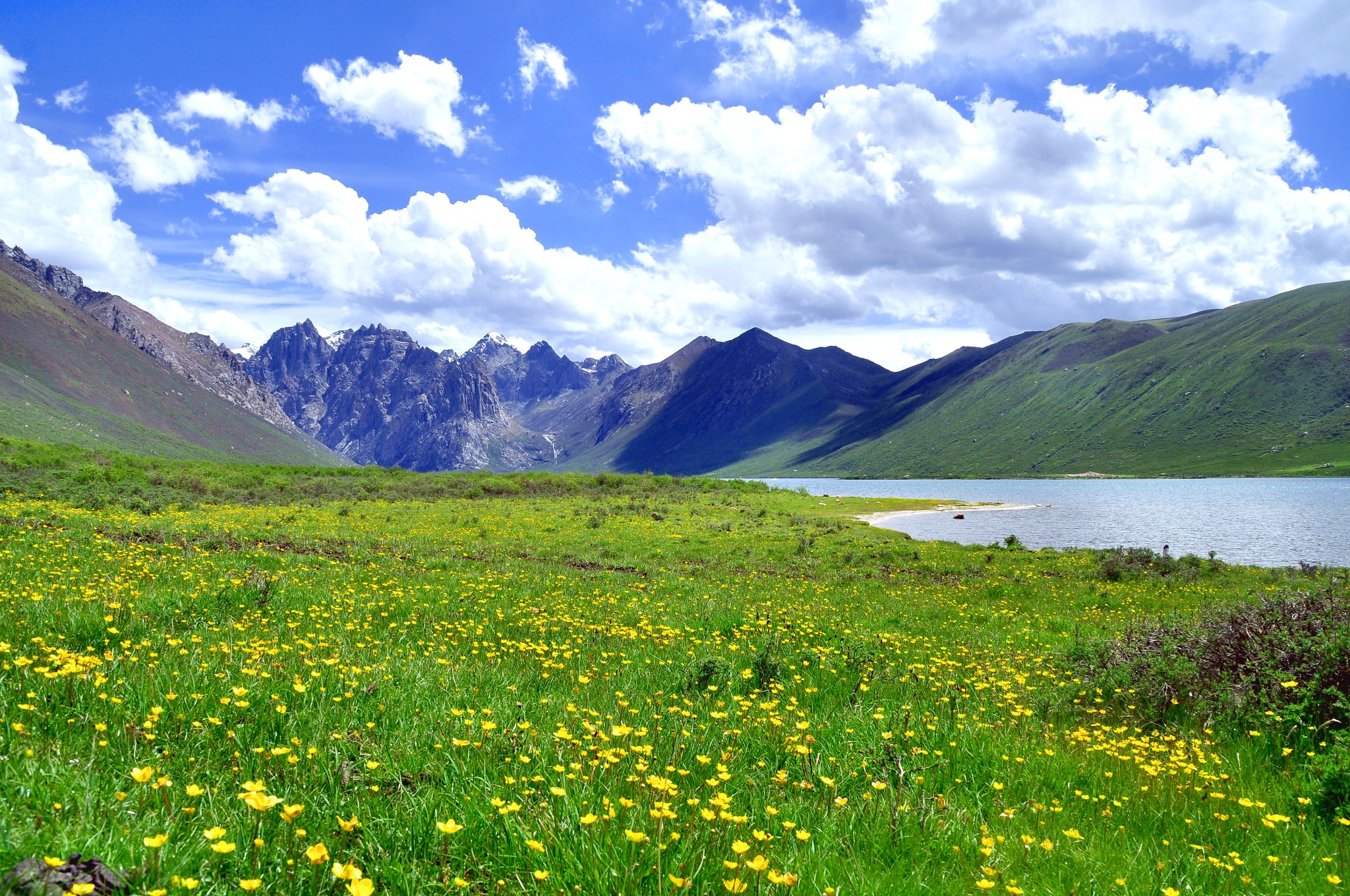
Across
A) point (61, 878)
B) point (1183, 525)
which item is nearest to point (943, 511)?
point (1183, 525)

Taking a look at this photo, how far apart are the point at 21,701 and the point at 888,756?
23.2 feet

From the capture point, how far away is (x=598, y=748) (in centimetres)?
483

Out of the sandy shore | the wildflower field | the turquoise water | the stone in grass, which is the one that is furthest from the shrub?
the sandy shore

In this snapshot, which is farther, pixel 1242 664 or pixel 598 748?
pixel 1242 664

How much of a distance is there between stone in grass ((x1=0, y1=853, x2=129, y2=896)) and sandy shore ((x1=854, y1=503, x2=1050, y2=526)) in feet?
214

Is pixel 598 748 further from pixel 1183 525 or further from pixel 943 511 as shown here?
pixel 943 511

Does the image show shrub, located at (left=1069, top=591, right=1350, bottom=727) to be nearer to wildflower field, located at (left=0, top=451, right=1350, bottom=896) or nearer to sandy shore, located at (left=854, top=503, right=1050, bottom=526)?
wildflower field, located at (left=0, top=451, right=1350, bottom=896)

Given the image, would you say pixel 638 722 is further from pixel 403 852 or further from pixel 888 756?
pixel 403 852

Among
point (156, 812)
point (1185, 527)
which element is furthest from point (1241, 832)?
point (1185, 527)

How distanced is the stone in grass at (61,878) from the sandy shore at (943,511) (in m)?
65.3

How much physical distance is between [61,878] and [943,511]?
312ft

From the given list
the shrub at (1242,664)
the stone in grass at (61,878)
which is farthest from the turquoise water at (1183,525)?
the stone in grass at (61,878)

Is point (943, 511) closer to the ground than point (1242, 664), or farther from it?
closer to the ground

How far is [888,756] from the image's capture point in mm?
6051
